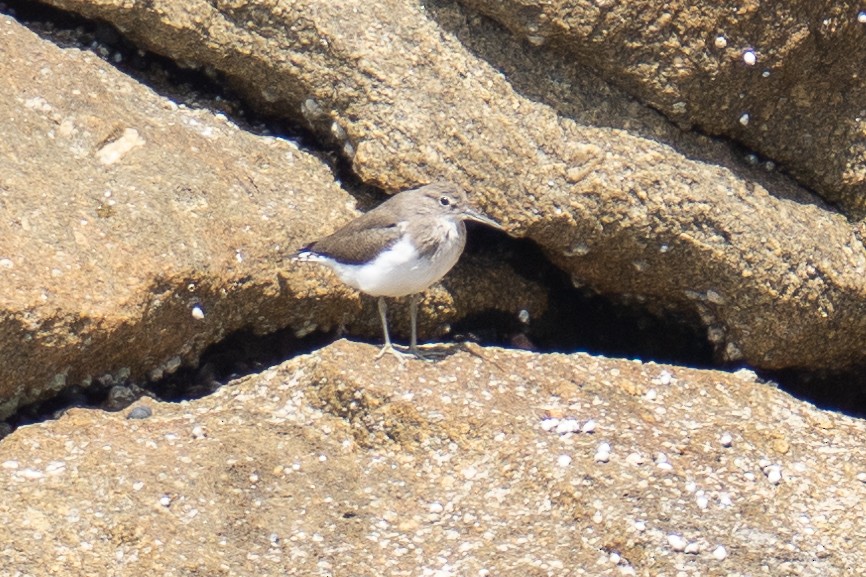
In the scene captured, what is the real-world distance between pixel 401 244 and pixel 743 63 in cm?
245

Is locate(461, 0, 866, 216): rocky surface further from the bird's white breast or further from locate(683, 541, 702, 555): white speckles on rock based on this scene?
locate(683, 541, 702, 555): white speckles on rock

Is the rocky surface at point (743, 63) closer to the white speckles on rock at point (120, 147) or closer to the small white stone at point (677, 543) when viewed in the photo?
the white speckles on rock at point (120, 147)

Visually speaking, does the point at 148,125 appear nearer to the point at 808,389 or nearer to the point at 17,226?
the point at 17,226

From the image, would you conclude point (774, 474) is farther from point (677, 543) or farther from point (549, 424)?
point (549, 424)

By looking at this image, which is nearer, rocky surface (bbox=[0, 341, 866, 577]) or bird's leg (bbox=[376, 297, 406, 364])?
rocky surface (bbox=[0, 341, 866, 577])

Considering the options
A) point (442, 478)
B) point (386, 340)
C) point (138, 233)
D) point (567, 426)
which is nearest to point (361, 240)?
point (386, 340)

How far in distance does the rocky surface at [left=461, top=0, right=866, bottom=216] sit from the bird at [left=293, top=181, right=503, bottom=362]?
1222 mm

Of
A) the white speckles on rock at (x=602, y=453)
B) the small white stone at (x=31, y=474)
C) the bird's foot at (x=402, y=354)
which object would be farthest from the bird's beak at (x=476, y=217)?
the small white stone at (x=31, y=474)

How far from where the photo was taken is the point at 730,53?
307 inches

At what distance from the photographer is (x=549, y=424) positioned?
297 inches

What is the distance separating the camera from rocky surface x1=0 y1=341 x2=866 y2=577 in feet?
21.7

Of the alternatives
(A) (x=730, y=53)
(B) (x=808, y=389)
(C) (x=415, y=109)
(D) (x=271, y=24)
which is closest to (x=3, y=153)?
(D) (x=271, y=24)

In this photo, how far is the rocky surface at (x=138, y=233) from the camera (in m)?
7.22

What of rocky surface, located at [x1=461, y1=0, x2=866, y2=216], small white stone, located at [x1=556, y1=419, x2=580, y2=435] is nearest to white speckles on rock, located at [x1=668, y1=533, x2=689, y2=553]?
small white stone, located at [x1=556, y1=419, x2=580, y2=435]
